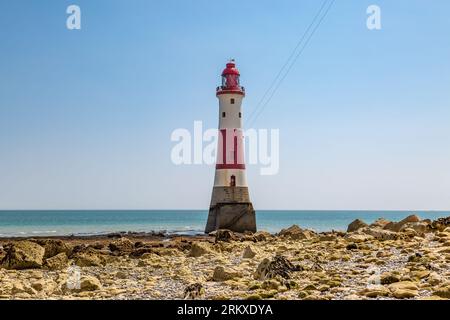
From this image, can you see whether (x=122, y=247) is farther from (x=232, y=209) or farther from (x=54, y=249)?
(x=232, y=209)

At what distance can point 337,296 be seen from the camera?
32.2ft

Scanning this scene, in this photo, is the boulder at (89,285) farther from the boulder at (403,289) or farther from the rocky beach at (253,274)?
the boulder at (403,289)

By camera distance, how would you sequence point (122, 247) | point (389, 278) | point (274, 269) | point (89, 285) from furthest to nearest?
1. point (122, 247)
2. point (274, 269)
3. point (89, 285)
4. point (389, 278)

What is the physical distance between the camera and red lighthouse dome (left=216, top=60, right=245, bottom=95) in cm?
4059

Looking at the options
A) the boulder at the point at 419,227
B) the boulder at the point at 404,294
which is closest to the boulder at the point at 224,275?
the boulder at the point at 404,294

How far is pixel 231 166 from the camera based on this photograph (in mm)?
40156

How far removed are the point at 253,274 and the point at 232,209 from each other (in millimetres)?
27642

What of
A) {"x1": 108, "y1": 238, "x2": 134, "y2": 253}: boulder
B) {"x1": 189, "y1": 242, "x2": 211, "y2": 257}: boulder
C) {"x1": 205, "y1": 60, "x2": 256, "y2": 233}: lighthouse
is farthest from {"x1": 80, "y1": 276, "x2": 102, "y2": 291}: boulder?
{"x1": 205, "y1": 60, "x2": 256, "y2": 233}: lighthouse

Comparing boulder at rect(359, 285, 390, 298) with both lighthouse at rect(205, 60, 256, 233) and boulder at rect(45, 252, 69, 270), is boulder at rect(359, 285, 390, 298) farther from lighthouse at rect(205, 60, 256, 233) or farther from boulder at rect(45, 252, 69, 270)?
lighthouse at rect(205, 60, 256, 233)

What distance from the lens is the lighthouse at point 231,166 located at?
40.1 metres

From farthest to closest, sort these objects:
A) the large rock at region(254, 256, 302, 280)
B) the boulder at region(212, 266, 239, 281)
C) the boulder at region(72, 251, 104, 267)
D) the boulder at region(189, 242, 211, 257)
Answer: the boulder at region(189, 242, 211, 257) → the boulder at region(72, 251, 104, 267) → the boulder at region(212, 266, 239, 281) → the large rock at region(254, 256, 302, 280)

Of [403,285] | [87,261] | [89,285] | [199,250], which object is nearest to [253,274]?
[89,285]

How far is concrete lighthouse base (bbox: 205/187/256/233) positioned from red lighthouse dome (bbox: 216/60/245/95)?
24.3ft
